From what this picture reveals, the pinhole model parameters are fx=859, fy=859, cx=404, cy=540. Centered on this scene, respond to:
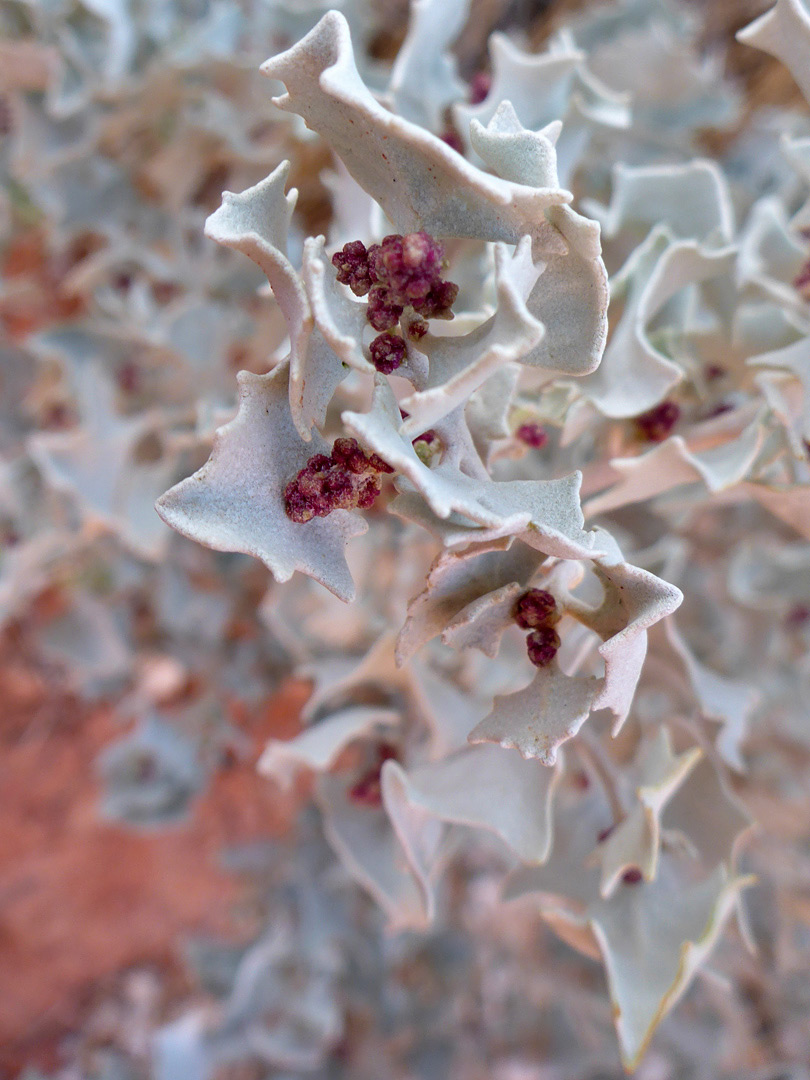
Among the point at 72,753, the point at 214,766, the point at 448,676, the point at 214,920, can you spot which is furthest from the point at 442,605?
the point at 214,920

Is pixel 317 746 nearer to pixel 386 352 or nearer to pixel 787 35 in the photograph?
pixel 386 352

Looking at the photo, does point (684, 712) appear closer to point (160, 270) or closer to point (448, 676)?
point (448, 676)

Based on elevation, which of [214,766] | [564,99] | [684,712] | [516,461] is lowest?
[214,766]

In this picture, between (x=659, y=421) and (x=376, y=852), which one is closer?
(x=659, y=421)

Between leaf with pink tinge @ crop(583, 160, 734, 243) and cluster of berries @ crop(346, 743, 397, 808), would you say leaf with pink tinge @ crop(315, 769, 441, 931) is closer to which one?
cluster of berries @ crop(346, 743, 397, 808)

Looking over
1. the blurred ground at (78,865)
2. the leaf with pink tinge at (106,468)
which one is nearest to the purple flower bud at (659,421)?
the leaf with pink tinge at (106,468)

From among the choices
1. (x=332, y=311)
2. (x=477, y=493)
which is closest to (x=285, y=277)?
(x=332, y=311)
